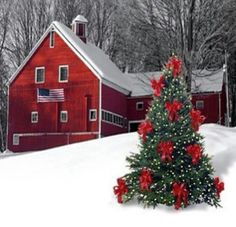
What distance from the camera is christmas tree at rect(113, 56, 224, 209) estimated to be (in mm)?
9703

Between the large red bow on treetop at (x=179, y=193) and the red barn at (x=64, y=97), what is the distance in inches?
1124

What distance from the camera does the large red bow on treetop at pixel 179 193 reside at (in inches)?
373

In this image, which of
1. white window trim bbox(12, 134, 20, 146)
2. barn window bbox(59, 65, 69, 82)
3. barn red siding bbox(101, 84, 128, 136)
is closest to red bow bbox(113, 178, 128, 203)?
barn red siding bbox(101, 84, 128, 136)

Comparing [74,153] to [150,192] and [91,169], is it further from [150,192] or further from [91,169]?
[150,192]

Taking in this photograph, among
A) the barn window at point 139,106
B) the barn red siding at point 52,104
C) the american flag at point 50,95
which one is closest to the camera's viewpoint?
the barn red siding at point 52,104

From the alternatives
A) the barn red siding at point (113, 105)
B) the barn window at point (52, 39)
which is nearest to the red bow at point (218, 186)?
the barn red siding at point (113, 105)

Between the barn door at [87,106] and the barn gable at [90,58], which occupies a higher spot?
the barn gable at [90,58]

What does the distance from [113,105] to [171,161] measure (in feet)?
102

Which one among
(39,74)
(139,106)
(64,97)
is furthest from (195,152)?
(139,106)

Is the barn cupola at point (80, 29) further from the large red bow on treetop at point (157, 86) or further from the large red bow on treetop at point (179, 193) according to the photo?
the large red bow on treetop at point (179, 193)

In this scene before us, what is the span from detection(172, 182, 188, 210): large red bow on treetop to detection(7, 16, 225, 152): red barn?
1124 inches

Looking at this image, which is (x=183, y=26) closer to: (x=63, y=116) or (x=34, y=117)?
(x=63, y=116)

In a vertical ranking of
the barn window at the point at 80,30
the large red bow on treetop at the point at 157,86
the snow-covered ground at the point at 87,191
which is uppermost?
the barn window at the point at 80,30

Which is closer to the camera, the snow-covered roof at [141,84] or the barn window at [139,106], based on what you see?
the snow-covered roof at [141,84]
